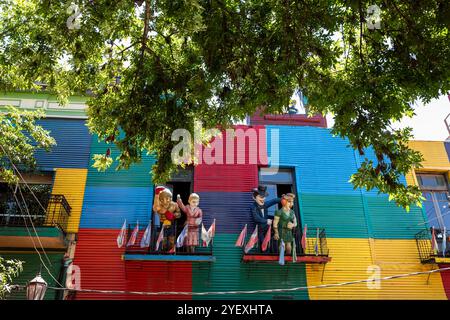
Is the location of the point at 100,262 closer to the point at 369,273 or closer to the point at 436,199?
the point at 369,273

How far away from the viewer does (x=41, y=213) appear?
12.2 metres

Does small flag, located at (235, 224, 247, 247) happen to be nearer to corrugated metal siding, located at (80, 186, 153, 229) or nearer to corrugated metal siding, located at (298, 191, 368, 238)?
corrugated metal siding, located at (298, 191, 368, 238)

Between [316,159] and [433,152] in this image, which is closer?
[316,159]

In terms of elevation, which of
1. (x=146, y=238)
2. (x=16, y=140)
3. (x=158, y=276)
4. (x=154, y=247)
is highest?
(x=16, y=140)

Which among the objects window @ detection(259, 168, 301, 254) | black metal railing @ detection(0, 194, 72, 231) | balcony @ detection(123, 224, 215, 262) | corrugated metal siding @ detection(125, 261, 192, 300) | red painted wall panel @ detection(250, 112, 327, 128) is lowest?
corrugated metal siding @ detection(125, 261, 192, 300)

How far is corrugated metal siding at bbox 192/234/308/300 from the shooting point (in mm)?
11680

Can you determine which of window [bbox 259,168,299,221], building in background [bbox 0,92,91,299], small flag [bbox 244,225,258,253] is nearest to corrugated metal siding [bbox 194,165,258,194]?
window [bbox 259,168,299,221]

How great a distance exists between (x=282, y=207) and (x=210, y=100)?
6.15 metres

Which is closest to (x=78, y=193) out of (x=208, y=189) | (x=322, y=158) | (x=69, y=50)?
(x=208, y=189)

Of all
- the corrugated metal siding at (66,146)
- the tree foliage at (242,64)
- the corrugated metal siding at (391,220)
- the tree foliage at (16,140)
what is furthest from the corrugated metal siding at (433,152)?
the tree foliage at (16,140)

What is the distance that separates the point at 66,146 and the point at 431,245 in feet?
40.4

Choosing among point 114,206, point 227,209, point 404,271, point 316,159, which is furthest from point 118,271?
point 404,271

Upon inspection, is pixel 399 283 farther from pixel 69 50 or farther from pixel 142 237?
pixel 69 50

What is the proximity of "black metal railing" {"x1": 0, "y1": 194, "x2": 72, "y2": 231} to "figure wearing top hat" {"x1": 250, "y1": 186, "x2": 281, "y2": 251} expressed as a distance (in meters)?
5.77
